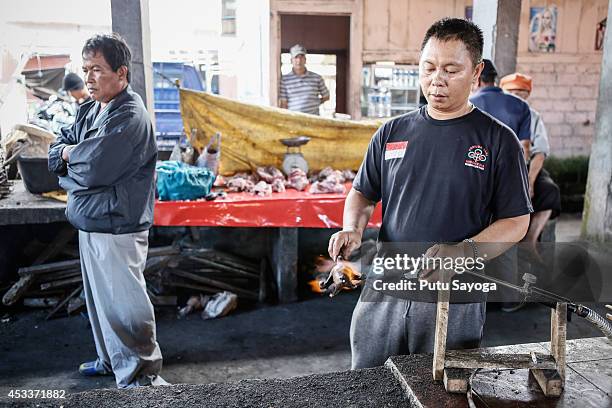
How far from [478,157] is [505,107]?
306cm

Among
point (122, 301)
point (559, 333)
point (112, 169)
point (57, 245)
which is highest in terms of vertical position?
point (112, 169)

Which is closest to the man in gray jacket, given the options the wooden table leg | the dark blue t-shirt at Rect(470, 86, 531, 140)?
the wooden table leg

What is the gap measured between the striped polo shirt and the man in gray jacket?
444 cm

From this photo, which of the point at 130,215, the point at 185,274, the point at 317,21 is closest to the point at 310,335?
the point at 185,274

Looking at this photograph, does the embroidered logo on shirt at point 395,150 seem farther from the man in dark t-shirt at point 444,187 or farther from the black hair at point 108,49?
the black hair at point 108,49

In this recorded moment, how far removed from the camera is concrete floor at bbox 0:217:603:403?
13.3ft

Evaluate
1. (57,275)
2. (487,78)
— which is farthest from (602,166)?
(57,275)

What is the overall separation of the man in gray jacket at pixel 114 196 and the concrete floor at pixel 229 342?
52 cm

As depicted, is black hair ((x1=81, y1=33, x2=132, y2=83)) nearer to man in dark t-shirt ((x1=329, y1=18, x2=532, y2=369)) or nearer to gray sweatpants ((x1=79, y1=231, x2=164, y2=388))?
gray sweatpants ((x1=79, y1=231, x2=164, y2=388))

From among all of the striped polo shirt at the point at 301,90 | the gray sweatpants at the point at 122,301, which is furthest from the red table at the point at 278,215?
the striped polo shirt at the point at 301,90

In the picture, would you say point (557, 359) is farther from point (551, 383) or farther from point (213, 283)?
point (213, 283)

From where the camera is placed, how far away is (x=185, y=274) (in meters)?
5.50

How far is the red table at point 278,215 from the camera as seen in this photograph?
5.05 m

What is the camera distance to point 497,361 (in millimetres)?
1812
